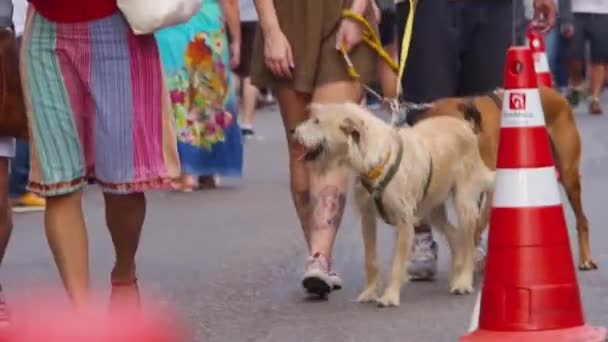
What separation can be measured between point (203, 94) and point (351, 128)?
5.93 meters

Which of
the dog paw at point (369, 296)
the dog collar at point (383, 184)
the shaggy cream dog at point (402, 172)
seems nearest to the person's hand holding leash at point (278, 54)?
the shaggy cream dog at point (402, 172)

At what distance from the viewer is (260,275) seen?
27.3 ft

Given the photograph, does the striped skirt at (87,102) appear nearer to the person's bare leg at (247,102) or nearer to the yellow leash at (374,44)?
the yellow leash at (374,44)

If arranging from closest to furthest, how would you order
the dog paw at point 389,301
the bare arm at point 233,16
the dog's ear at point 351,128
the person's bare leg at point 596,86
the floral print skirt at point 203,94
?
1. the dog's ear at point 351,128
2. the dog paw at point 389,301
3. the bare arm at point 233,16
4. the floral print skirt at point 203,94
5. the person's bare leg at point 596,86

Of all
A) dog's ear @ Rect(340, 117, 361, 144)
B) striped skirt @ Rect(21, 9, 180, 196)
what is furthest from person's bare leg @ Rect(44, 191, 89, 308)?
dog's ear @ Rect(340, 117, 361, 144)

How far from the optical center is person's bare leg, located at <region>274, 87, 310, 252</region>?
754 centimetres

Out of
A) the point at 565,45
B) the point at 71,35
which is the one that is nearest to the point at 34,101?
the point at 71,35

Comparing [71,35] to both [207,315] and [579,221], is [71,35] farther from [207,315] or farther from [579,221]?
[579,221]

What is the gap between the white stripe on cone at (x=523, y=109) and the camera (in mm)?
5668

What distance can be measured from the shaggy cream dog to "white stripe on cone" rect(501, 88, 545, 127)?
1.42 m

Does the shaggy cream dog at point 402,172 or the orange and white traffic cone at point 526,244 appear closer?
the orange and white traffic cone at point 526,244

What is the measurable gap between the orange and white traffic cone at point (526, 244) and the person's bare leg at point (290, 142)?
6.11 ft

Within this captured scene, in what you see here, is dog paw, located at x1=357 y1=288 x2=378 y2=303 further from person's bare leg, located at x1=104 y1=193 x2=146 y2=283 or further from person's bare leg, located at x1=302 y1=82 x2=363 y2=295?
person's bare leg, located at x1=104 y1=193 x2=146 y2=283

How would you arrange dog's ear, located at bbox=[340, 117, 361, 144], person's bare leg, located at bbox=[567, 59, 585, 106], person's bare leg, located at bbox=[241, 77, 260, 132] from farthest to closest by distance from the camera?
person's bare leg, located at bbox=[567, 59, 585, 106], person's bare leg, located at bbox=[241, 77, 260, 132], dog's ear, located at bbox=[340, 117, 361, 144]
